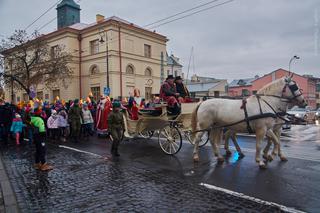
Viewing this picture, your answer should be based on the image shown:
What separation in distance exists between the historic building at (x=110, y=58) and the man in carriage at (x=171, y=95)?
2564cm

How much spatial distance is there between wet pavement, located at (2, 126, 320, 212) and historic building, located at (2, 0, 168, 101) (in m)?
26.6

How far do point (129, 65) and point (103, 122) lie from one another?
25.1 metres

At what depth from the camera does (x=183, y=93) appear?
9.16 meters

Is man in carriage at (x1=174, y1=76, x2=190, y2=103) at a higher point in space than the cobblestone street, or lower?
higher

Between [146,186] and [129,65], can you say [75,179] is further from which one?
[129,65]

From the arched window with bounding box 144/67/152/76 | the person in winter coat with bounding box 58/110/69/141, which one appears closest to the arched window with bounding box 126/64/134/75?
the arched window with bounding box 144/67/152/76

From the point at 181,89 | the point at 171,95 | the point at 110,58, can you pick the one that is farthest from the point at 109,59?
the point at 171,95

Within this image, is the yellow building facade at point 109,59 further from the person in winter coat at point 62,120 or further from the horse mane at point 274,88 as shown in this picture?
the horse mane at point 274,88

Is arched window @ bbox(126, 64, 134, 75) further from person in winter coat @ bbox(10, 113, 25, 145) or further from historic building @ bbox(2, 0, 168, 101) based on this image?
person in winter coat @ bbox(10, 113, 25, 145)

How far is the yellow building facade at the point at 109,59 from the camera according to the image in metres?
34.7

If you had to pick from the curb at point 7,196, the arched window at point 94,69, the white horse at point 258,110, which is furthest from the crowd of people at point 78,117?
the arched window at point 94,69

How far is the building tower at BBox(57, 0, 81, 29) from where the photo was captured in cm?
4519

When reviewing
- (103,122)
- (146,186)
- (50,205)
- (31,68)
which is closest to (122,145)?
(103,122)

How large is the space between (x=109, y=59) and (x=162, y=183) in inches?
1196
